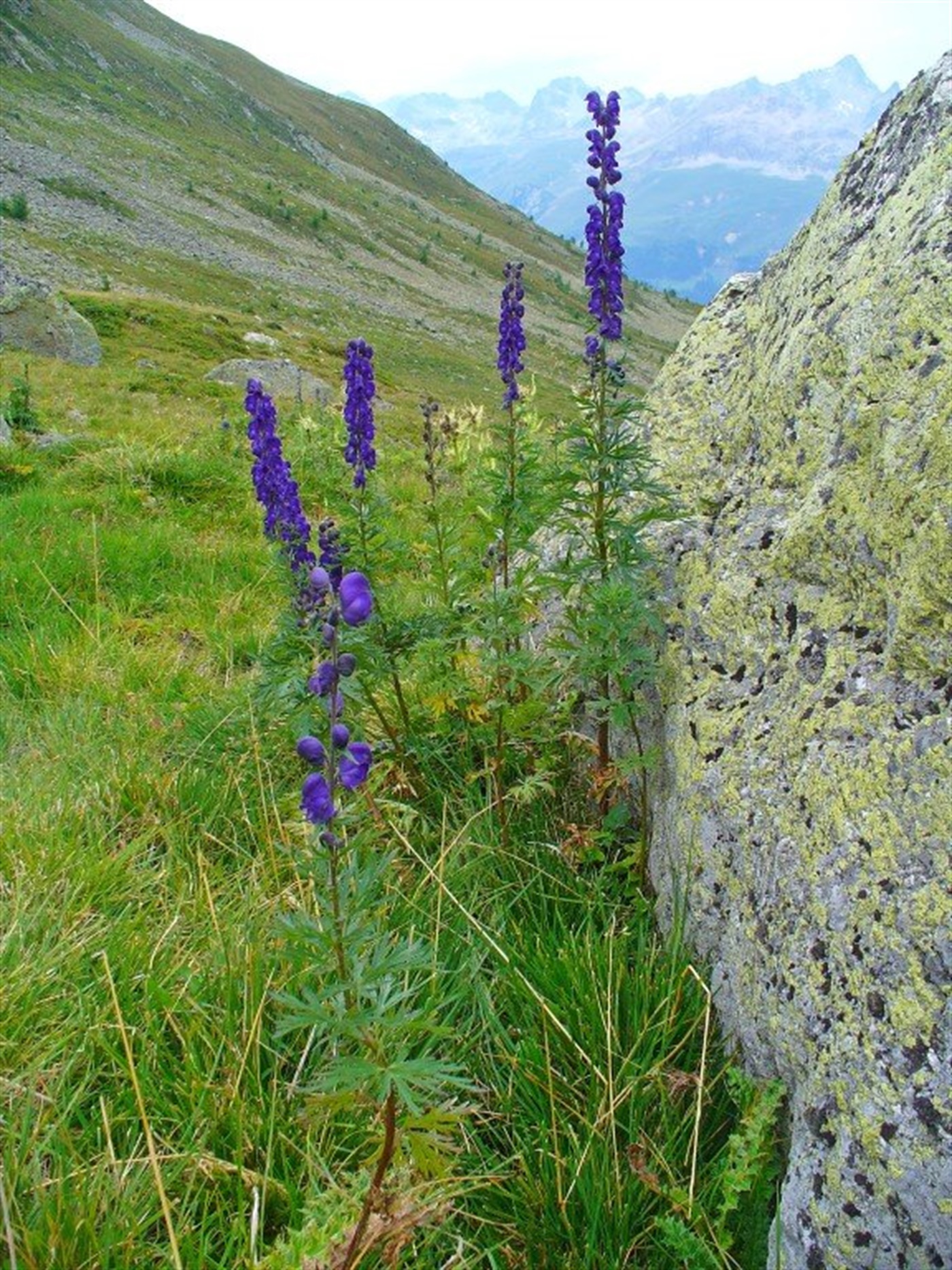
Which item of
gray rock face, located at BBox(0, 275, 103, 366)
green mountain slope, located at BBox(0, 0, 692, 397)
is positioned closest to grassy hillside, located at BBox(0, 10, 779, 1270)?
gray rock face, located at BBox(0, 275, 103, 366)

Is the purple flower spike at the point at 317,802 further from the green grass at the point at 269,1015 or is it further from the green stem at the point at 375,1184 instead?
the green stem at the point at 375,1184

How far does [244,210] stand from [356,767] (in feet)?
348

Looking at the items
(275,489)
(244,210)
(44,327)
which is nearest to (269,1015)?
(275,489)

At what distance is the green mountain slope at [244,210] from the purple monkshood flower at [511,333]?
3921cm

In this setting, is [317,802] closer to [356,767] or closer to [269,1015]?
[356,767]

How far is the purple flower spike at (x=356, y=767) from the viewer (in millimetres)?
2119

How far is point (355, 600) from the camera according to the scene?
6.77ft

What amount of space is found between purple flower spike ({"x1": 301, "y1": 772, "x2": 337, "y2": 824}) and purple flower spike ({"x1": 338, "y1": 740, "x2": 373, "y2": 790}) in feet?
0.17

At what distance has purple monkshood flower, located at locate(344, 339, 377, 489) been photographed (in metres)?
4.24

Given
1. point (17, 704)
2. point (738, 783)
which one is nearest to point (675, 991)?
point (738, 783)

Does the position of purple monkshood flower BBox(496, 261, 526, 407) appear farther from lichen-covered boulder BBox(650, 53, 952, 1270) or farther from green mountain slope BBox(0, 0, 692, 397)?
green mountain slope BBox(0, 0, 692, 397)

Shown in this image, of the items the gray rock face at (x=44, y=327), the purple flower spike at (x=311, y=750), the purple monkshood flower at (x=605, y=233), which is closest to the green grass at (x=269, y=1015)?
the purple flower spike at (x=311, y=750)

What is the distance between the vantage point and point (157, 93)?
11981 cm

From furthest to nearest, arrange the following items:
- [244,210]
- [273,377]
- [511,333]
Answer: [244,210]
[273,377]
[511,333]
